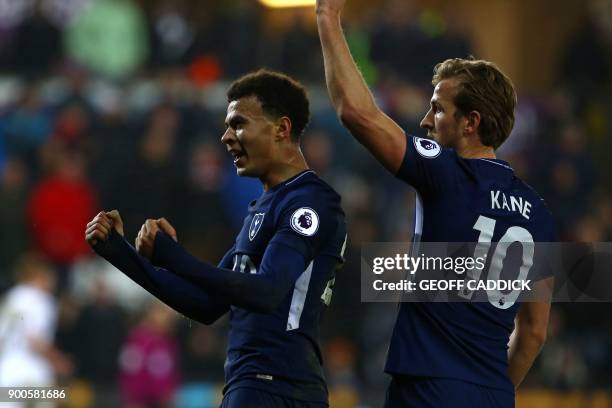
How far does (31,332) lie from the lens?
1172 cm

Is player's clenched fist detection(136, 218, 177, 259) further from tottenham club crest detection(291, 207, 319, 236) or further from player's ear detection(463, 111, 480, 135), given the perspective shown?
player's ear detection(463, 111, 480, 135)

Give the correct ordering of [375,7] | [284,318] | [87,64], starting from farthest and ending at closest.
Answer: [375,7] → [87,64] → [284,318]

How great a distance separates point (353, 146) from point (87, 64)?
329cm

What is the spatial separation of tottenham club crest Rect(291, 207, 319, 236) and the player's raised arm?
17.0 inches

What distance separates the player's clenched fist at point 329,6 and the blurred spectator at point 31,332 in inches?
289

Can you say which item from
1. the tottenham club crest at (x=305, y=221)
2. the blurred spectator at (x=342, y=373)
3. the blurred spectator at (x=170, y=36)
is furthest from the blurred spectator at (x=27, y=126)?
the tottenham club crest at (x=305, y=221)

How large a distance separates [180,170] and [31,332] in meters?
2.28

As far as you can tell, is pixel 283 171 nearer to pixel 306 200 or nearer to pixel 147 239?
pixel 306 200

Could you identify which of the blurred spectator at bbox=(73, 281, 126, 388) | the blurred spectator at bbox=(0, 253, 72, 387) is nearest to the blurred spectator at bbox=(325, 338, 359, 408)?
the blurred spectator at bbox=(73, 281, 126, 388)

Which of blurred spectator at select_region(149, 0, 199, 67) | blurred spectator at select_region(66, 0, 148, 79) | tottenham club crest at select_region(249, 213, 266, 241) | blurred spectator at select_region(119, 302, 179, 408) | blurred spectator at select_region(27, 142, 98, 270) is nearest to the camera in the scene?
tottenham club crest at select_region(249, 213, 266, 241)

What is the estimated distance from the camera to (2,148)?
1341 cm

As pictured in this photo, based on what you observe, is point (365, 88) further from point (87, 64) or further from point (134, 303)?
point (87, 64)

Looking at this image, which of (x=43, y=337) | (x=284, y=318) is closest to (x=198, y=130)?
(x=43, y=337)

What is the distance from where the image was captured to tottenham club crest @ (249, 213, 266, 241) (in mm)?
5238
